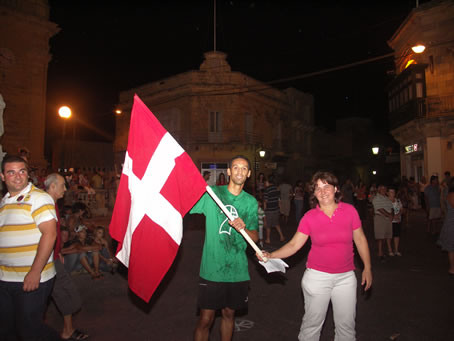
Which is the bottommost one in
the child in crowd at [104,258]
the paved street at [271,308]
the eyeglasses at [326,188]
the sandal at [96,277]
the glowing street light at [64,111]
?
the paved street at [271,308]

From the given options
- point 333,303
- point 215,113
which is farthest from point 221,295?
point 215,113

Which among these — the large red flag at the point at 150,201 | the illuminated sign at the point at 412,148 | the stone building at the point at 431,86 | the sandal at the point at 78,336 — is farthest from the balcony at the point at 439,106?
the sandal at the point at 78,336

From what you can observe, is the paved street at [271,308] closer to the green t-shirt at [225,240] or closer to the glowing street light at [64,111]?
the green t-shirt at [225,240]

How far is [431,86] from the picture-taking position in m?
20.0

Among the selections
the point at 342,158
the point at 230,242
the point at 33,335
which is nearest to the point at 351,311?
the point at 230,242

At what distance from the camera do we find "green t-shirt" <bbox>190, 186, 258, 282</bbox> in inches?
129

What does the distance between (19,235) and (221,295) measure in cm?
198

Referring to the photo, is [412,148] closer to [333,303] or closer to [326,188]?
[326,188]

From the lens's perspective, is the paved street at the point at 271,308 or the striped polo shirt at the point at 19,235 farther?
the paved street at the point at 271,308

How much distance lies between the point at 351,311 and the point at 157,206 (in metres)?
2.15

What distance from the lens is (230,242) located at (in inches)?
133

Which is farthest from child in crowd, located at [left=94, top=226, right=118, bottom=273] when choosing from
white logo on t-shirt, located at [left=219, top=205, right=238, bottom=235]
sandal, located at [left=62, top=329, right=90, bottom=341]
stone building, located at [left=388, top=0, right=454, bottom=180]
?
stone building, located at [left=388, top=0, right=454, bottom=180]

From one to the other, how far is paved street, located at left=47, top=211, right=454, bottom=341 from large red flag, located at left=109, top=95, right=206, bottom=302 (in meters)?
1.64

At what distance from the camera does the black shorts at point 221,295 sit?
127 inches
